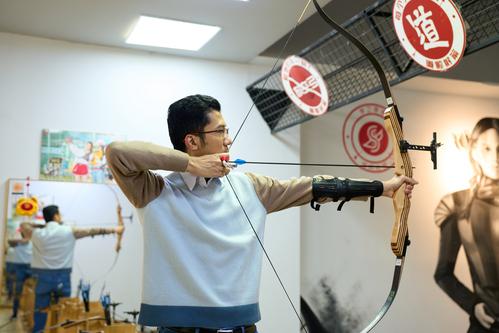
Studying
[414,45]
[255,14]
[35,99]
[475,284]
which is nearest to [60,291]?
[35,99]

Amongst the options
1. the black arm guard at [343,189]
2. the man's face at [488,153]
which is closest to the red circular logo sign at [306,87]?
the black arm guard at [343,189]

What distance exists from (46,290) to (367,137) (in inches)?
106

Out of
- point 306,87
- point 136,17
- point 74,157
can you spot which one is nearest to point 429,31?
point 306,87

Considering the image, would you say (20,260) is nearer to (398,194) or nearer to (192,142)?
(192,142)

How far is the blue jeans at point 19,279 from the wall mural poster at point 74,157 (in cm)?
56

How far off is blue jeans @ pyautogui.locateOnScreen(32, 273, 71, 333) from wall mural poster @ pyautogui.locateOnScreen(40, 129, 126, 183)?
0.60 m

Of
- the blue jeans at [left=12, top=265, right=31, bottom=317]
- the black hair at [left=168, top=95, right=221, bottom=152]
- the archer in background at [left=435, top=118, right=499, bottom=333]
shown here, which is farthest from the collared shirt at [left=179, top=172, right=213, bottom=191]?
the archer in background at [left=435, top=118, right=499, bottom=333]

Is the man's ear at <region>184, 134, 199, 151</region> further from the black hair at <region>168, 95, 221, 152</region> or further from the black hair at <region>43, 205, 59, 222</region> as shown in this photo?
the black hair at <region>43, 205, 59, 222</region>

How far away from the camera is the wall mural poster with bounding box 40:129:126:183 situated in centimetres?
326

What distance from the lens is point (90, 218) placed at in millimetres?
3252

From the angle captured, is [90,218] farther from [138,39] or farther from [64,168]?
[138,39]

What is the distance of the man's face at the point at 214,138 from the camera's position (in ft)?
4.91

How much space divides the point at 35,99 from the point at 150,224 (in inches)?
89.7

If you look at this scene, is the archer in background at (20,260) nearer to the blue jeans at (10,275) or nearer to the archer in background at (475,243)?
the blue jeans at (10,275)
